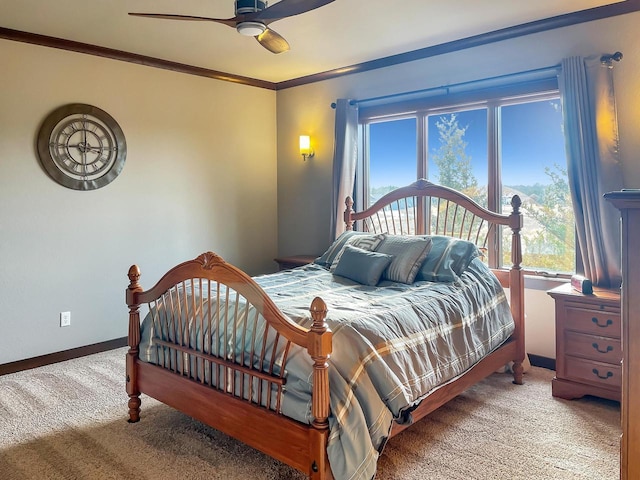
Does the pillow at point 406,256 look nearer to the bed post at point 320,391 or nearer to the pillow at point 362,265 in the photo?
the pillow at point 362,265

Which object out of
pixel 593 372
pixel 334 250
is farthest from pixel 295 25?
pixel 593 372

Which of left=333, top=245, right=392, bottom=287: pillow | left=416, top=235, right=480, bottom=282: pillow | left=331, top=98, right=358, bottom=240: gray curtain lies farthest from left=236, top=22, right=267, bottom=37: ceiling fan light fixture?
left=331, top=98, right=358, bottom=240: gray curtain

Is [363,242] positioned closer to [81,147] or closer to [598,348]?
[598,348]

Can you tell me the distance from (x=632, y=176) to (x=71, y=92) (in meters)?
4.15

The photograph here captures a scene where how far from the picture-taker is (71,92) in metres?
3.88

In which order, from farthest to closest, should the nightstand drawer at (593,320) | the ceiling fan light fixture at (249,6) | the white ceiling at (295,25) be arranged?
the white ceiling at (295,25) → the nightstand drawer at (593,320) → the ceiling fan light fixture at (249,6)

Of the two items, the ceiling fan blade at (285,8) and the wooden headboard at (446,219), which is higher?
the ceiling fan blade at (285,8)

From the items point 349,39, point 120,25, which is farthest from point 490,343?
point 120,25

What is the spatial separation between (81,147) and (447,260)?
2.97 m

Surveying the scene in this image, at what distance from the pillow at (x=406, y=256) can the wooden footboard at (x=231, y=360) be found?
1.20m

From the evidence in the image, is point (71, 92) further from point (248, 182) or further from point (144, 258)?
point (248, 182)

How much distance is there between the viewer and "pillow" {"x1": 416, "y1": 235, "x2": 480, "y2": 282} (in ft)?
10.8

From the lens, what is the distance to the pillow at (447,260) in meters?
3.30

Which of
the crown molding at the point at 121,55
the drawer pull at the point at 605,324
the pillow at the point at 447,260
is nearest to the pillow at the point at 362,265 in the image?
the pillow at the point at 447,260
